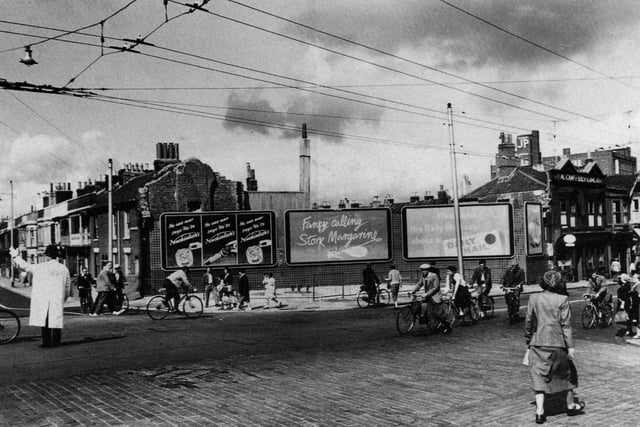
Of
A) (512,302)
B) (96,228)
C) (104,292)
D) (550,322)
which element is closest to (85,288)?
(104,292)

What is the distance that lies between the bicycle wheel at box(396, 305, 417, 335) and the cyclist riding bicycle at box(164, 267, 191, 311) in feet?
21.5

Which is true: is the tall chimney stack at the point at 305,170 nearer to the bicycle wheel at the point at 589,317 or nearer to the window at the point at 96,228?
the window at the point at 96,228

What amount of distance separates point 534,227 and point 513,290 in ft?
79.6

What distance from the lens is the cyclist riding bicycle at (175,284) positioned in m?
18.3

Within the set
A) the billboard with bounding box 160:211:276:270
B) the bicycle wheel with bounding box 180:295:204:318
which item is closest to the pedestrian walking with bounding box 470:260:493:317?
the bicycle wheel with bounding box 180:295:204:318

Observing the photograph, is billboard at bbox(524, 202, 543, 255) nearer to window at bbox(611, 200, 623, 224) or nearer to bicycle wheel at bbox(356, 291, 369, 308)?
window at bbox(611, 200, 623, 224)

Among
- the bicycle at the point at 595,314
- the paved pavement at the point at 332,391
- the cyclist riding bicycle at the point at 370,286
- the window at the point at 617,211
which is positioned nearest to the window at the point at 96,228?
the cyclist riding bicycle at the point at 370,286

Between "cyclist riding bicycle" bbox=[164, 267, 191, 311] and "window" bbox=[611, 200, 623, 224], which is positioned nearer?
"cyclist riding bicycle" bbox=[164, 267, 191, 311]

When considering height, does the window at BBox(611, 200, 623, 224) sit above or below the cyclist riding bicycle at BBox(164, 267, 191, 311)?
above

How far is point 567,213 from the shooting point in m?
43.8

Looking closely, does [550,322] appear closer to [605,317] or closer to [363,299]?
[605,317]

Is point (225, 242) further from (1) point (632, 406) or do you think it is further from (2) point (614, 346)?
(1) point (632, 406)

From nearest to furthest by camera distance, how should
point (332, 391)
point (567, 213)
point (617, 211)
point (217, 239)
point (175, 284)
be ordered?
point (332, 391), point (175, 284), point (217, 239), point (567, 213), point (617, 211)

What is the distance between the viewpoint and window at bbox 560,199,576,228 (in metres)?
43.4
